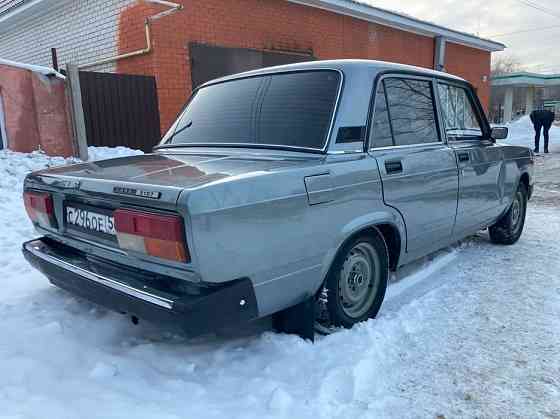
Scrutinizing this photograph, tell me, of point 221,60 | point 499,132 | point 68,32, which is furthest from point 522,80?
point 499,132

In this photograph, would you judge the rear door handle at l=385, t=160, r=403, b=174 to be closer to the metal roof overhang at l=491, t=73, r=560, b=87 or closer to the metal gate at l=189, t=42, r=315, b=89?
the metal gate at l=189, t=42, r=315, b=89

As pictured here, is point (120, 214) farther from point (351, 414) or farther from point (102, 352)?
point (351, 414)

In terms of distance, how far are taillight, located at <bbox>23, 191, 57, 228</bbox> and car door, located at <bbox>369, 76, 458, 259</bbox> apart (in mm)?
2021

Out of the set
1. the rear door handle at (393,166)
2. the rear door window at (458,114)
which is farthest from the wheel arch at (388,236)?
the rear door window at (458,114)

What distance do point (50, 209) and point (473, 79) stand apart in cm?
2057

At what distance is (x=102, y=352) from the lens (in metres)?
2.54

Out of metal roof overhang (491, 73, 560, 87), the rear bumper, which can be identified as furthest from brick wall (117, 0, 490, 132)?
metal roof overhang (491, 73, 560, 87)

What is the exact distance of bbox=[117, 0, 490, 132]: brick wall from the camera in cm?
913

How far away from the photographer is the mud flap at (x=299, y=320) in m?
2.61

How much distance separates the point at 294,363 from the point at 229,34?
8958 millimetres

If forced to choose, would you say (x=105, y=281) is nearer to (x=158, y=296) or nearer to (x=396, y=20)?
(x=158, y=296)

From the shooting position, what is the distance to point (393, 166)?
9.77 ft

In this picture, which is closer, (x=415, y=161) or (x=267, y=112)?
(x=267, y=112)

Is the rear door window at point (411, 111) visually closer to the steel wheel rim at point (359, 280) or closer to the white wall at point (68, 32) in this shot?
the steel wheel rim at point (359, 280)
